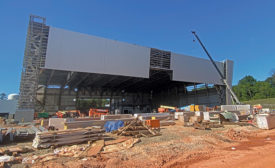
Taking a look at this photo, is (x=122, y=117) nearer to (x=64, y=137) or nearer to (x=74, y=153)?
(x=64, y=137)

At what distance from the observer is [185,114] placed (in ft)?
64.8

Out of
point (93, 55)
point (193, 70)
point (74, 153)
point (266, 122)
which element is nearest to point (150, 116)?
point (266, 122)

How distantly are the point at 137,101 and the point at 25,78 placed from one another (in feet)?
123

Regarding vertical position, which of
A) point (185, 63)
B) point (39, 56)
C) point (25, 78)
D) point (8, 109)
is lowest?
point (8, 109)

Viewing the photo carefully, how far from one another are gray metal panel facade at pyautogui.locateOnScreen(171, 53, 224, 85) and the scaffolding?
20354mm

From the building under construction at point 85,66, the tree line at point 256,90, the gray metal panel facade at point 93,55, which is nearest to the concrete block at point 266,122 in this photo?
the building under construction at point 85,66

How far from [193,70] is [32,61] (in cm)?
2655

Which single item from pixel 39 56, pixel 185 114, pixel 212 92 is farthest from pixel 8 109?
pixel 212 92

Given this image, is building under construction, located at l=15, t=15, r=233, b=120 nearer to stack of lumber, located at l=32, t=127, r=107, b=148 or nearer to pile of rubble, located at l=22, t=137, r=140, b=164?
stack of lumber, located at l=32, t=127, r=107, b=148

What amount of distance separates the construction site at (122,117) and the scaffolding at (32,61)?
0.11m

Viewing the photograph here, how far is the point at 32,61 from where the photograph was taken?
65.2 feet

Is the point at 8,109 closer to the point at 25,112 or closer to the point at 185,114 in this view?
the point at 25,112

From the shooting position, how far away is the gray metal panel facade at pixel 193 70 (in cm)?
2803

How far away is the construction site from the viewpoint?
6.16 m
